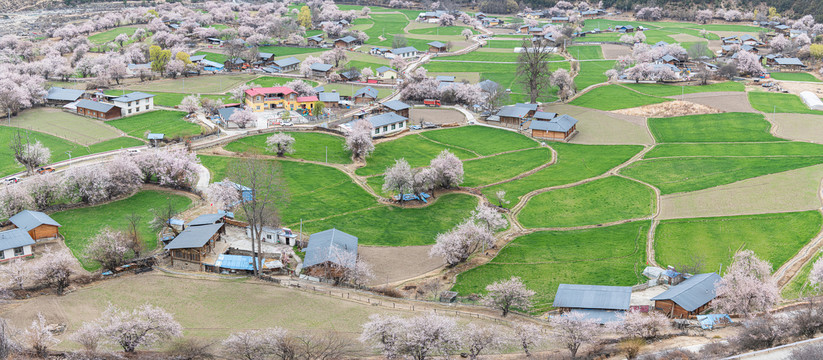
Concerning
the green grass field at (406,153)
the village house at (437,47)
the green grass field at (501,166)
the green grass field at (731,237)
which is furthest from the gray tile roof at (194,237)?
the village house at (437,47)

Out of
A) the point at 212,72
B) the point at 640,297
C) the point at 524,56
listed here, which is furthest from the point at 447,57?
the point at 640,297

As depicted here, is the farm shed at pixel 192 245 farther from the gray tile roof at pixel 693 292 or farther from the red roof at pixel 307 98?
the red roof at pixel 307 98

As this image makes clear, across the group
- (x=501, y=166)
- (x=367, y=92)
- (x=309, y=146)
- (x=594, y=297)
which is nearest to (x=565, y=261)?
(x=594, y=297)

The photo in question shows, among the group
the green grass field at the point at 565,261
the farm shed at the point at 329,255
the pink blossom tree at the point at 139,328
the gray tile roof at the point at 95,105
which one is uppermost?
the gray tile roof at the point at 95,105

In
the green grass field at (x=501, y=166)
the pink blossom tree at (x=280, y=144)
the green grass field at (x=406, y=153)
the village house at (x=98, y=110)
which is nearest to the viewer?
the green grass field at (x=501, y=166)

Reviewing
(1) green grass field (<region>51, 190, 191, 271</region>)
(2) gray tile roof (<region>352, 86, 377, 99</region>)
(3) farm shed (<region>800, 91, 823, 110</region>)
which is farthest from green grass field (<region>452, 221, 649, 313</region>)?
(3) farm shed (<region>800, 91, 823, 110</region>)
